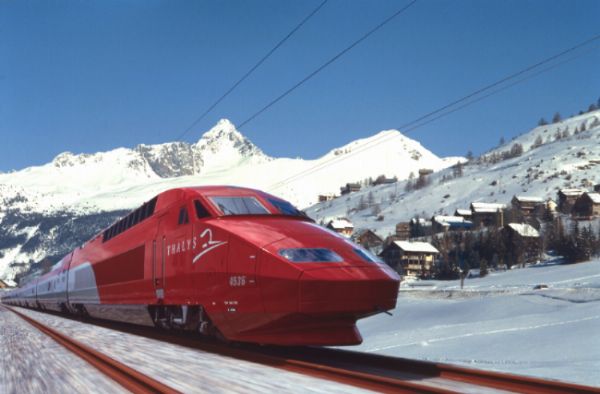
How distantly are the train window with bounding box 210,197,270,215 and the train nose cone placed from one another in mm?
3246

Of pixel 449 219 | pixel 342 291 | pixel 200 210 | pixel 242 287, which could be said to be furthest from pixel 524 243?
pixel 342 291

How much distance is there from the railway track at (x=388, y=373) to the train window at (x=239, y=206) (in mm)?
2675

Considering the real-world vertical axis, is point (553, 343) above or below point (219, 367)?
below

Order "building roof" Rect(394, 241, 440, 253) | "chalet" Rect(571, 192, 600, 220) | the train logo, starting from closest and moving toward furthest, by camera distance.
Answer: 1. the train logo
2. "building roof" Rect(394, 241, 440, 253)
3. "chalet" Rect(571, 192, 600, 220)

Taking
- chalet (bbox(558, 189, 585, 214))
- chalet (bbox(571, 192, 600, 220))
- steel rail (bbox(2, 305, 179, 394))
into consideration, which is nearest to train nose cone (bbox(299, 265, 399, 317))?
steel rail (bbox(2, 305, 179, 394))

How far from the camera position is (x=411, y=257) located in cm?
11719

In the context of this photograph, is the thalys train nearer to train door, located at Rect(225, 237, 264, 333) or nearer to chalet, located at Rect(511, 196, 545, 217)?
train door, located at Rect(225, 237, 264, 333)

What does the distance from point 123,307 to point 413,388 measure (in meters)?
13.0

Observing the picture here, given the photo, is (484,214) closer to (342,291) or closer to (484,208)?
(484,208)

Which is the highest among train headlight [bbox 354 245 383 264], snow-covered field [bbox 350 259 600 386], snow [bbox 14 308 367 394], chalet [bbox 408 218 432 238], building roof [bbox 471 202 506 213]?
building roof [bbox 471 202 506 213]

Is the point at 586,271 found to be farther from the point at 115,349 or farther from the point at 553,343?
the point at 115,349

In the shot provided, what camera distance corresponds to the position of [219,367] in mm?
8180

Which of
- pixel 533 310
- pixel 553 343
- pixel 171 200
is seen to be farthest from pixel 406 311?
pixel 171 200

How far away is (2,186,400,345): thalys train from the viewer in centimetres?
919
